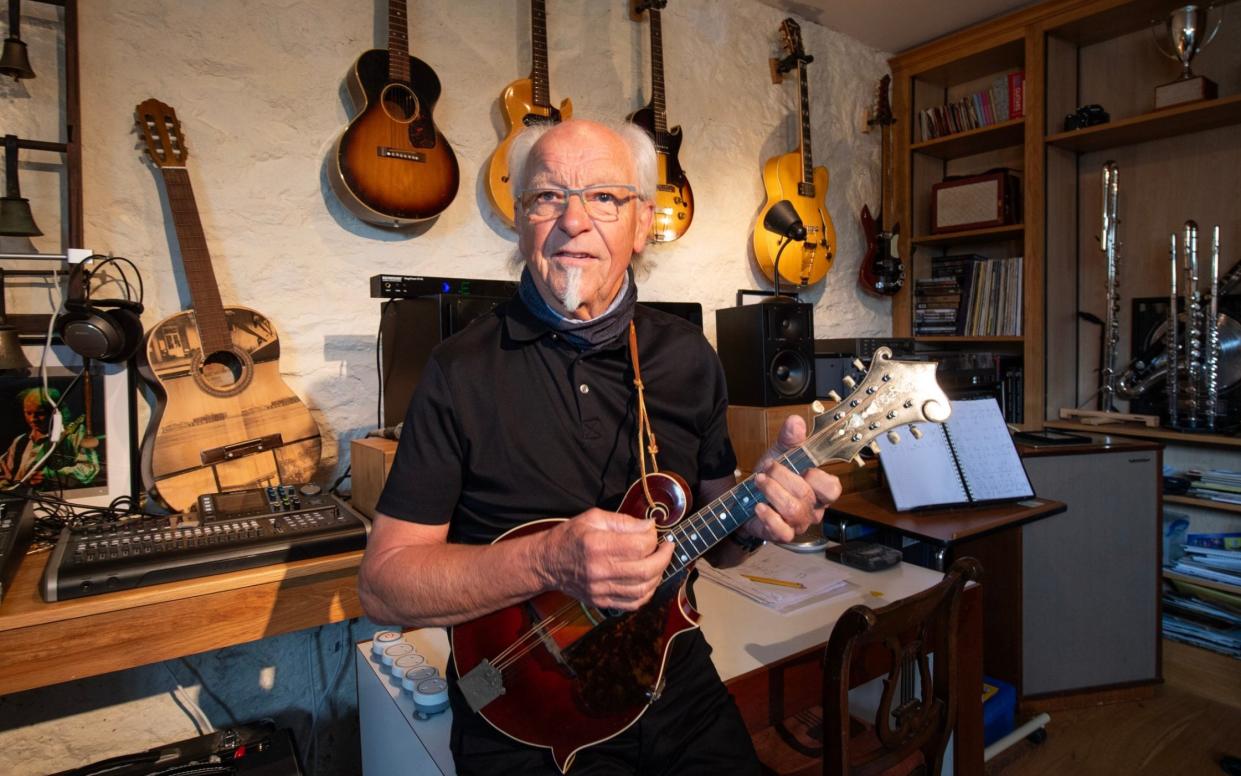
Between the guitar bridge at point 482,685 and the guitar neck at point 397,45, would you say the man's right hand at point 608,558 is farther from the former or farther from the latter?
the guitar neck at point 397,45

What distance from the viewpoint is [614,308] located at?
45.7 inches

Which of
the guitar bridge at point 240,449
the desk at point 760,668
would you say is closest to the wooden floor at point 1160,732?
the desk at point 760,668

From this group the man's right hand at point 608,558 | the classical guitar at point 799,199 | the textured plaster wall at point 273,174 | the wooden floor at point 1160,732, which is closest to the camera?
the man's right hand at point 608,558

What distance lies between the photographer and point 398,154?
1913 mm

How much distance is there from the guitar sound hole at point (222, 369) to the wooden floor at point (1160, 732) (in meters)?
2.40

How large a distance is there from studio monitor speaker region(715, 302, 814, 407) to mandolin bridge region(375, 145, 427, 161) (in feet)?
3.70

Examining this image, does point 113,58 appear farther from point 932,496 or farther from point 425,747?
point 932,496

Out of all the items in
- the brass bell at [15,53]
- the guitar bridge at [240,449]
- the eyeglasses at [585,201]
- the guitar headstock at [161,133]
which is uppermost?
the brass bell at [15,53]

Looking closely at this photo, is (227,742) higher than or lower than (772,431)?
lower

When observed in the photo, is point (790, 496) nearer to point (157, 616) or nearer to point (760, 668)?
point (760, 668)

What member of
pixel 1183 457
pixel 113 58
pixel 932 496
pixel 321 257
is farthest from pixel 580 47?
pixel 1183 457

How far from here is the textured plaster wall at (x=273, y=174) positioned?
1.68 meters

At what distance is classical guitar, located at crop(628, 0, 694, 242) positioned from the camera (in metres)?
2.47

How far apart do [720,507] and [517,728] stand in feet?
1.45
